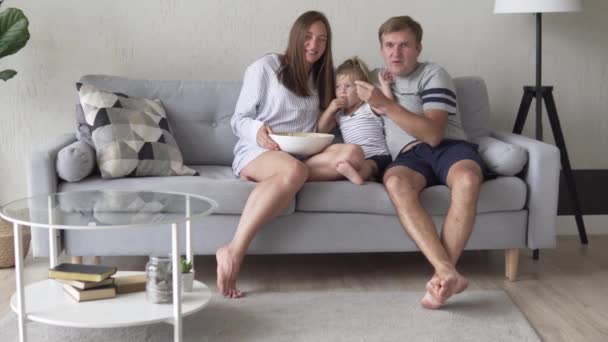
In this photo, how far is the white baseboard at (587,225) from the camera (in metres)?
4.12

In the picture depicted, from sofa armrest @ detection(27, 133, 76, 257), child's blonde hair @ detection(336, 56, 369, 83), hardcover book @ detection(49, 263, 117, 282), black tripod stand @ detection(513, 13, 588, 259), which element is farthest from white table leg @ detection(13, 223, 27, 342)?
black tripod stand @ detection(513, 13, 588, 259)

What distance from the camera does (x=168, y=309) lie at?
245cm

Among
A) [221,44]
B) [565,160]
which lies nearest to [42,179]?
[221,44]

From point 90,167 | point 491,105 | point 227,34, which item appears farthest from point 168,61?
point 491,105

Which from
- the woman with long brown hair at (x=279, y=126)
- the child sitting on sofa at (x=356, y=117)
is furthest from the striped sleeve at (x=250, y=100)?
the child sitting on sofa at (x=356, y=117)

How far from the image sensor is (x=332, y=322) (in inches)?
108

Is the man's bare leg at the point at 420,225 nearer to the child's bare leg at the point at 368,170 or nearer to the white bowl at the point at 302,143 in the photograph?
the child's bare leg at the point at 368,170

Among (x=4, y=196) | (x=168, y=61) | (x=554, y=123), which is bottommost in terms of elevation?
(x=4, y=196)

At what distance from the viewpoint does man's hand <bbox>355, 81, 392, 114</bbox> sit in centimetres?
313

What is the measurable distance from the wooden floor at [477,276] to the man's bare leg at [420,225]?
11.2 inches

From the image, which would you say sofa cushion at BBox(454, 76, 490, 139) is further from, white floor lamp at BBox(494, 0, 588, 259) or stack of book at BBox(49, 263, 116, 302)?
stack of book at BBox(49, 263, 116, 302)

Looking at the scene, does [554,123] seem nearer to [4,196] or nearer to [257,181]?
[257,181]

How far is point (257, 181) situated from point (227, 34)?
1.00 metres

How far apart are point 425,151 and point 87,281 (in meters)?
1.43
